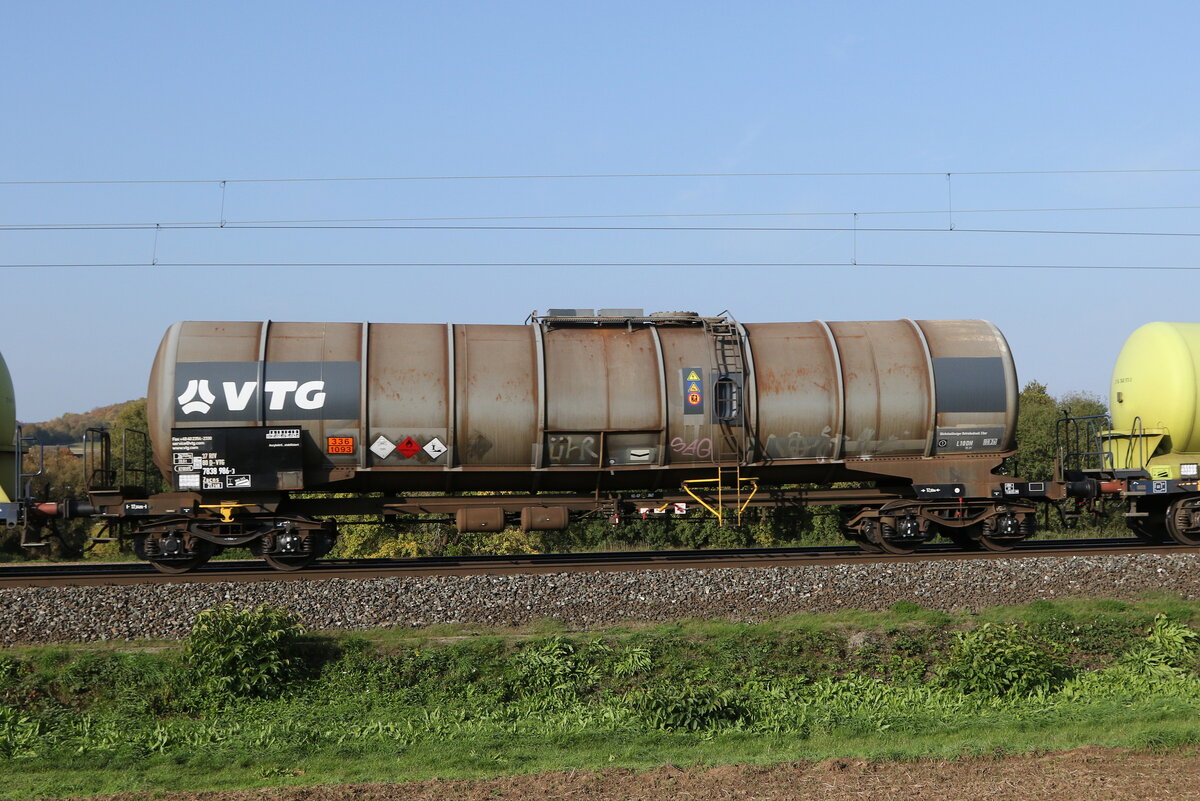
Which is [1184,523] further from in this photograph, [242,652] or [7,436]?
[7,436]

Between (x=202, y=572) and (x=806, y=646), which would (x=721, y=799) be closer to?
(x=806, y=646)

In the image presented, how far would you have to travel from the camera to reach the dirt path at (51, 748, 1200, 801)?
833cm

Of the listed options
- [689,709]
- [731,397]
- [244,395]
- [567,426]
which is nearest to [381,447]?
[244,395]

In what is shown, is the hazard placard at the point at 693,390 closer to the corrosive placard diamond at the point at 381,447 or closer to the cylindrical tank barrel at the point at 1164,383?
the corrosive placard diamond at the point at 381,447

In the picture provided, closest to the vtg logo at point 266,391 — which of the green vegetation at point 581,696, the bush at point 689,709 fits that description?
the green vegetation at point 581,696

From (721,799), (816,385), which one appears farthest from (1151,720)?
(816,385)

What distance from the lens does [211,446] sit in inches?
633

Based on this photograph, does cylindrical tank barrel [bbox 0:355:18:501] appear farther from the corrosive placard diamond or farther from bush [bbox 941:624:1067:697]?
bush [bbox 941:624:1067:697]

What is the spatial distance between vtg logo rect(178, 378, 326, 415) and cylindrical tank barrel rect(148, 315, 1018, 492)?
0.02 m

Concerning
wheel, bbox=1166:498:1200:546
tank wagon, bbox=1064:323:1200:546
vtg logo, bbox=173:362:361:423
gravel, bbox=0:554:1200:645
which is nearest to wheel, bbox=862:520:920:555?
gravel, bbox=0:554:1200:645

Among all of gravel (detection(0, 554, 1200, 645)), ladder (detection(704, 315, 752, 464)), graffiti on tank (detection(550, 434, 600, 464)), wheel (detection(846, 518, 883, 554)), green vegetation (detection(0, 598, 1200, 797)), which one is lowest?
green vegetation (detection(0, 598, 1200, 797))

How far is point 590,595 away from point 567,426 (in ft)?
11.4

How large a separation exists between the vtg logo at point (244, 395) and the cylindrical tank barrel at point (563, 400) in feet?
0.08

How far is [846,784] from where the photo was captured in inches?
341
